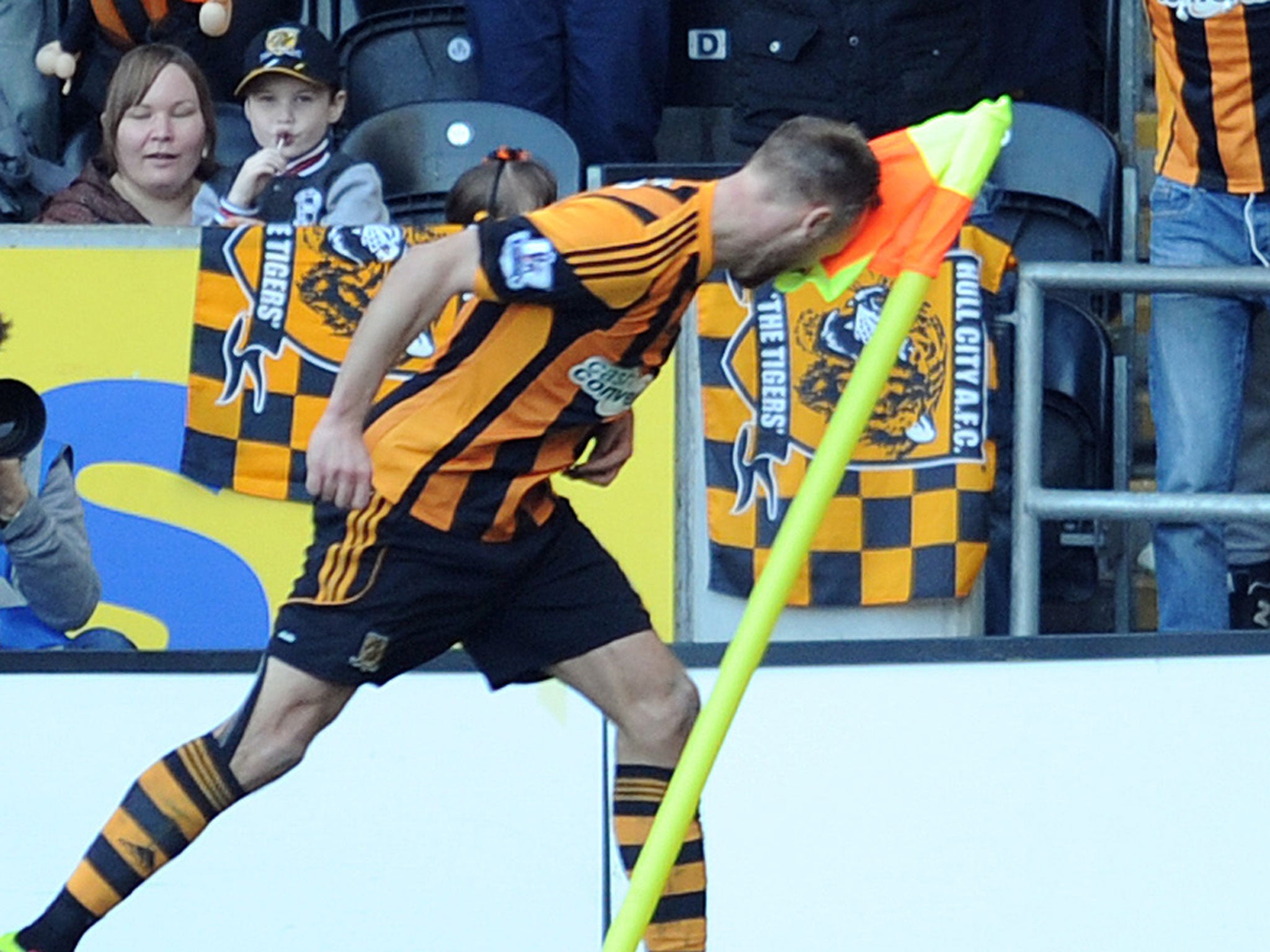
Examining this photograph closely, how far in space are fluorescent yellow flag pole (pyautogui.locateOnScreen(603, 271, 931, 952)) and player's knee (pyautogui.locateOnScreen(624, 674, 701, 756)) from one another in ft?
1.34

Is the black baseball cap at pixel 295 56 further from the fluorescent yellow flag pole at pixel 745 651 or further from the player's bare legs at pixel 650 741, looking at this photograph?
the fluorescent yellow flag pole at pixel 745 651

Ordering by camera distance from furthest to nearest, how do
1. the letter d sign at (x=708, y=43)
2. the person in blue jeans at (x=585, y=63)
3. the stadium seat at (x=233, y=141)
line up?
the letter d sign at (x=708, y=43)
the stadium seat at (x=233, y=141)
the person in blue jeans at (x=585, y=63)

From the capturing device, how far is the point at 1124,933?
474 cm

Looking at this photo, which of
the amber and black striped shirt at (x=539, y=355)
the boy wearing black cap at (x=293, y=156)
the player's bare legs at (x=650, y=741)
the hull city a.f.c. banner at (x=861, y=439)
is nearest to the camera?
the amber and black striped shirt at (x=539, y=355)

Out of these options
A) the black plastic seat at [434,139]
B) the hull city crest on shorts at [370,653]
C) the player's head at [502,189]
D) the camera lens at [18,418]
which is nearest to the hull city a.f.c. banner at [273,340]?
the player's head at [502,189]

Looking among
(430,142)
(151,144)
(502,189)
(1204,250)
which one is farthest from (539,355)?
(430,142)

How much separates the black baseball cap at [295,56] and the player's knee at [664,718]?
2661mm

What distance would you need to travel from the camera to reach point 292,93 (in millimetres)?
6141

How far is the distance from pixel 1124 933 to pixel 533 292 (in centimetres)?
196

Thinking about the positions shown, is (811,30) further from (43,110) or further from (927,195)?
(927,195)

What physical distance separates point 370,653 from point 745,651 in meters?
0.69

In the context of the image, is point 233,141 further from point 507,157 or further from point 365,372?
point 365,372

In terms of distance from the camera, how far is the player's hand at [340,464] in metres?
3.62

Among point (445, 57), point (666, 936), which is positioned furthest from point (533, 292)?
point (445, 57)
